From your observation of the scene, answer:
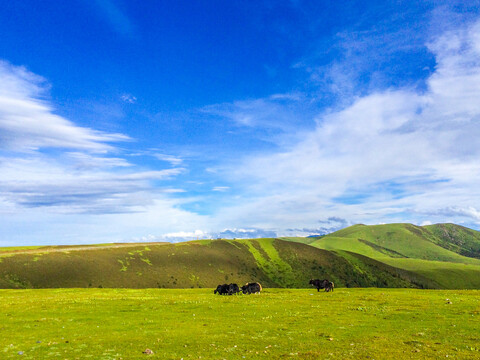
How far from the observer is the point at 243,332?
2236 centimetres

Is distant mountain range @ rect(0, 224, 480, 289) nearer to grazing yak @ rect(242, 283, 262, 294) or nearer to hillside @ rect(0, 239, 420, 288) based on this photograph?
hillside @ rect(0, 239, 420, 288)

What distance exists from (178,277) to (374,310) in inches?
3889

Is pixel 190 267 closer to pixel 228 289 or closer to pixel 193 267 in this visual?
pixel 193 267

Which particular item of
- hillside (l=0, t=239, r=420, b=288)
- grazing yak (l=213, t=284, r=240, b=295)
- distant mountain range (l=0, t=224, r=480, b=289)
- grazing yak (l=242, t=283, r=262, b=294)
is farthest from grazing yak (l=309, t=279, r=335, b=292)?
hillside (l=0, t=239, r=420, b=288)

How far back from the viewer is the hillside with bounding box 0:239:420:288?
96.8 m

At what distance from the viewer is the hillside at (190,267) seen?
9681cm

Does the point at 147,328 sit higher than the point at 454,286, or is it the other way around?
the point at 147,328

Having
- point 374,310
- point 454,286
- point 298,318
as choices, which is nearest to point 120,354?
point 298,318

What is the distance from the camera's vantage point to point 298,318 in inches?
1089

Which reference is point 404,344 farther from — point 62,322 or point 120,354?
point 62,322

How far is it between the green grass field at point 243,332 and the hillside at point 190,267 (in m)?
72.0

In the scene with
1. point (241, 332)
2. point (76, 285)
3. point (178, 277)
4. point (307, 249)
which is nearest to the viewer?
point (241, 332)

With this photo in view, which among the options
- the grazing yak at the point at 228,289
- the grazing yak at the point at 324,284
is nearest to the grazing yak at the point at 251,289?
the grazing yak at the point at 228,289

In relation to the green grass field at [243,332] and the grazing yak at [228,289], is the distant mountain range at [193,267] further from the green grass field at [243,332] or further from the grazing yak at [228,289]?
the green grass field at [243,332]
